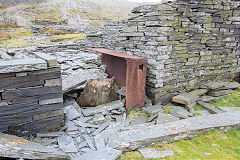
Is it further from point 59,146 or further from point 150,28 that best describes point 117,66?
point 59,146

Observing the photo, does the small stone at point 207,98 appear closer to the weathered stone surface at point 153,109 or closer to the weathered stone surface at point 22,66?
the weathered stone surface at point 153,109

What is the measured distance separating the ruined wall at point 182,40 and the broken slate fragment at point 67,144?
324cm

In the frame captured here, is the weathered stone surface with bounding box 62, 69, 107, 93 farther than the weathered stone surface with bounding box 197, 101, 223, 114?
Yes

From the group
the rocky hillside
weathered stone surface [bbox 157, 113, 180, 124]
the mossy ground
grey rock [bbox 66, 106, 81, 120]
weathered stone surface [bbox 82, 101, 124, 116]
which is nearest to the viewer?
the mossy ground

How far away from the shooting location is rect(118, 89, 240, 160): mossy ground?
3.84m

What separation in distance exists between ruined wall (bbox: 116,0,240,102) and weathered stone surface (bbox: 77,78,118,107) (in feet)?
5.08

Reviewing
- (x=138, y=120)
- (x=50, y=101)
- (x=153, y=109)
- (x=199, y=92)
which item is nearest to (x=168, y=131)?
(x=138, y=120)

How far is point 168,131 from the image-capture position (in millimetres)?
4406

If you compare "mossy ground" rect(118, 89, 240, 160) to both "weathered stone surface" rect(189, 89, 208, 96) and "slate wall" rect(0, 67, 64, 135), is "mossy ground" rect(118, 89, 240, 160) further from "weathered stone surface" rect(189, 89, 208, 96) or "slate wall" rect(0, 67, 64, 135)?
"slate wall" rect(0, 67, 64, 135)

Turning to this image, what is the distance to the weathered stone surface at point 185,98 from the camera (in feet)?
19.8

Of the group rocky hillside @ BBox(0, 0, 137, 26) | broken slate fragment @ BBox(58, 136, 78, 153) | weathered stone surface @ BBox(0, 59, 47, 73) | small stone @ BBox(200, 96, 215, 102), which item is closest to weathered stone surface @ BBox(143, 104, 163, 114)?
small stone @ BBox(200, 96, 215, 102)

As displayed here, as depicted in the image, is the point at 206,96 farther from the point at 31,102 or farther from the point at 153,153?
the point at 31,102

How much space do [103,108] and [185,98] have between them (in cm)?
285

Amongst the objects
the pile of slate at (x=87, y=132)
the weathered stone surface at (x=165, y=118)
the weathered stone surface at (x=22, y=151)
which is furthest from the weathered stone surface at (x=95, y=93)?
the weathered stone surface at (x=22, y=151)
